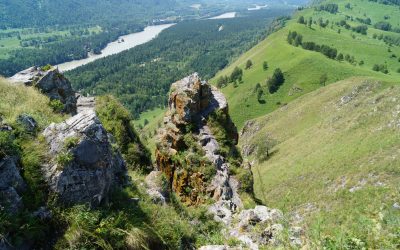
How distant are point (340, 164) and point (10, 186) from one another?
162ft

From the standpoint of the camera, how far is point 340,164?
5362cm

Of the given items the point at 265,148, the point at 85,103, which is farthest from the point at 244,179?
the point at 265,148

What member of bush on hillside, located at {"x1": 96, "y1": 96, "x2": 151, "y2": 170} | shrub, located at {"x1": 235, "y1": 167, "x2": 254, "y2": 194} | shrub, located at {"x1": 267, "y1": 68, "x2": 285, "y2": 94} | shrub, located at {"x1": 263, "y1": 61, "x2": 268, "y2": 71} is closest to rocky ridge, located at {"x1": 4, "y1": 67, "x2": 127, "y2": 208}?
bush on hillside, located at {"x1": 96, "y1": 96, "x2": 151, "y2": 170}

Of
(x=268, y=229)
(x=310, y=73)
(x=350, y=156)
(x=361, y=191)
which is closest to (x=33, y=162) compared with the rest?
(x=268, y=229)

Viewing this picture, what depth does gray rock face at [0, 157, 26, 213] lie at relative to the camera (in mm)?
11406

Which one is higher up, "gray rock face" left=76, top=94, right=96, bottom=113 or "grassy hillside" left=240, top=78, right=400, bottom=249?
"gray rock face" left=76, top=94, right=96, bottom=113

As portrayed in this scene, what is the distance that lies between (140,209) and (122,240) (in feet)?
8.30

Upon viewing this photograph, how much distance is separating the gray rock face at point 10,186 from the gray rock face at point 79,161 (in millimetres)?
1066

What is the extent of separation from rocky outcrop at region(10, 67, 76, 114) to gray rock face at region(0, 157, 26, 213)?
447 inches

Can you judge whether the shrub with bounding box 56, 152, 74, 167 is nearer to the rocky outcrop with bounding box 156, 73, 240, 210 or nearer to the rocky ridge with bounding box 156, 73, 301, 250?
the rocky ridge with bounding box 156, 73, 301, 250

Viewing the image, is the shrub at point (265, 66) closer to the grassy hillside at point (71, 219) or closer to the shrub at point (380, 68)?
the shrub at point (380, 68)

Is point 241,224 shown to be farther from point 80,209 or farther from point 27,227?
point 27,227

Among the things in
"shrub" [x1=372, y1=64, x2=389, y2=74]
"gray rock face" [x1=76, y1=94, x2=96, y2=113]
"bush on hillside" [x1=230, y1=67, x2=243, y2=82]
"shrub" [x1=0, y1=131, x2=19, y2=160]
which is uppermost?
"shrub" [x1=0, y1=131, x2=19, y2=160]

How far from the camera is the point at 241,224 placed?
19.0 metres
